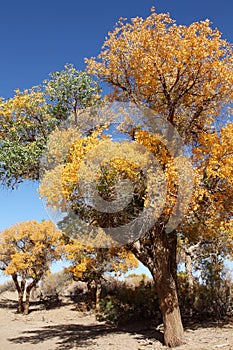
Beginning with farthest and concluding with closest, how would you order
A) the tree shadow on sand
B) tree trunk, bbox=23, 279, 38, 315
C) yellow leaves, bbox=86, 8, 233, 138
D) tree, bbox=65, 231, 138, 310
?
tree trunk, bbox=23, 279, 38, 315, tree, bbox=65, 231, 138, 310, the tree shadow on sand, yellow leaves, bbox=86, 8, 233, 138

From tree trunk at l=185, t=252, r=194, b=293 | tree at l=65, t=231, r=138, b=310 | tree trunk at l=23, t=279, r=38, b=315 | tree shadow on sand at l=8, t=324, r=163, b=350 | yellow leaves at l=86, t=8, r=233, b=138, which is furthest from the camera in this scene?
tree trunk at l=23, t=279, r=38, b=315

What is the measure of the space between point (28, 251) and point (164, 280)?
1518 centimetres

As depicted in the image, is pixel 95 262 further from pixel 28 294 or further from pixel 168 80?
pixel 168 80

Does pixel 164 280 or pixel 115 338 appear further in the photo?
pixel 115 338

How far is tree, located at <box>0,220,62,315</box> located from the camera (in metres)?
22.1

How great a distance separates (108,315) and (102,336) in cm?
353

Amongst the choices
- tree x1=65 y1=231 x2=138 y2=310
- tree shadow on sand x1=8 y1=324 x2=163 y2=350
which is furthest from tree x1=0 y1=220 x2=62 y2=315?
tree shadow on sand x1=8 y1=324 x2=163 y2=350

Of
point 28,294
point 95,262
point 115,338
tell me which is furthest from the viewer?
point 28,294

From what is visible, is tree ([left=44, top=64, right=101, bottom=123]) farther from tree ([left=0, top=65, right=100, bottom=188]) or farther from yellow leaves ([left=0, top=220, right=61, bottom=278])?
yellow leaves ([left=0, top=220, right=61, bottom=278])

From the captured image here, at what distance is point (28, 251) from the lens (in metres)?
22.9

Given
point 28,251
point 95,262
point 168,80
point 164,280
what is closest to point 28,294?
point 28,251

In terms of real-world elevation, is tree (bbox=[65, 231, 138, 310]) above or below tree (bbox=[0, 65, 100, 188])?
below

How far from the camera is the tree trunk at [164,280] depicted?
9.45 metres

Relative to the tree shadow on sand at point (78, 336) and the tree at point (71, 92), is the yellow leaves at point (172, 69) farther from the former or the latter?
the tree shadow on sand at point (78, 336)
